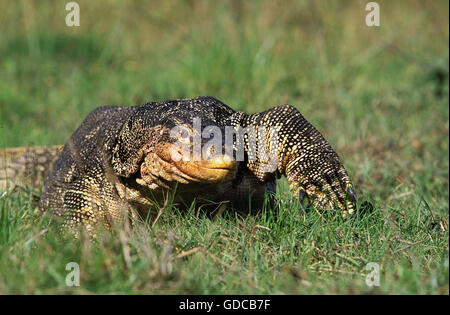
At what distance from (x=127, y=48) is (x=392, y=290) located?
22.0 feet

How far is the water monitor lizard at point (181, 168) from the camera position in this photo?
3.27 meters

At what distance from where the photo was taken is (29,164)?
16.4 feet

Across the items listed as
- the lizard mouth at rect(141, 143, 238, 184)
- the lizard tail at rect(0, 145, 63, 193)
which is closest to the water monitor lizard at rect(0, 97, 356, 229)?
the lizard mouth at rect(141, 143, 238, 184)

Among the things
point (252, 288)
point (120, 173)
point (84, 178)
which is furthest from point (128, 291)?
point (84, 178)

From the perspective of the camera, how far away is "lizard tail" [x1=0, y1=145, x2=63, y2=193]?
15.9ft

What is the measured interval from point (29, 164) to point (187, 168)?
2.40 metres

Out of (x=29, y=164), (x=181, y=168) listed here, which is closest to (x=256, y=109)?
(x=29, y=164)

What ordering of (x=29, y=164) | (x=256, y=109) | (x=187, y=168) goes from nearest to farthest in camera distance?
(x=187, y=168) → (x=29, y=164) → (x=256, y=109)

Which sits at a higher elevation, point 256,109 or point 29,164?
point 256,109

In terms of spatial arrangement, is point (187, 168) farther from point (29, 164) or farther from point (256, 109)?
point (256, 109)

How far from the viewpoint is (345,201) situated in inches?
133

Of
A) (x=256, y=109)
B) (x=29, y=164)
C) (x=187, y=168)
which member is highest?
(x=256, y=109)
